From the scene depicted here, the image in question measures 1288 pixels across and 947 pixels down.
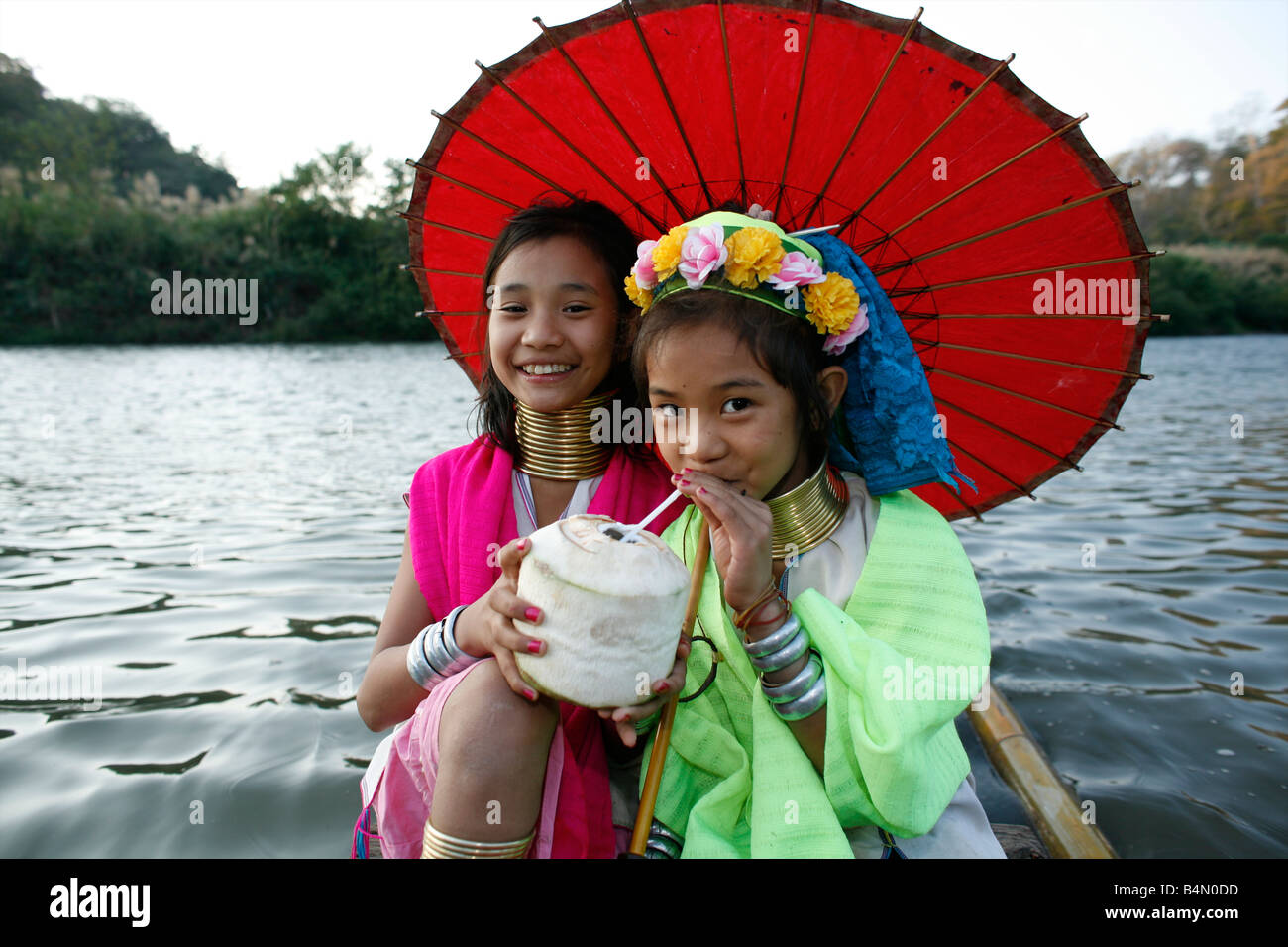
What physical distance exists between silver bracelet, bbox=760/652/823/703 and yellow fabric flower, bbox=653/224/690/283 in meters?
0.88

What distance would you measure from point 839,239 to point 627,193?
604mm

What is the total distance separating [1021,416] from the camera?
7.48ft

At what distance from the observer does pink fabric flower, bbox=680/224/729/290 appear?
188 centimetres

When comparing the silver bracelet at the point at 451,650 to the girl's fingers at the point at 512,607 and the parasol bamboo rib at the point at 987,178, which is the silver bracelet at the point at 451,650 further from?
the parasol bamboo rib at the point at 987,178

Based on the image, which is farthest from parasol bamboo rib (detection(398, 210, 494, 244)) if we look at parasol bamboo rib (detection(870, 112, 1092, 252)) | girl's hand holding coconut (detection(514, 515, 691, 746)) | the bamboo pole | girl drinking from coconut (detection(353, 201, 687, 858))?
the bamboo pole

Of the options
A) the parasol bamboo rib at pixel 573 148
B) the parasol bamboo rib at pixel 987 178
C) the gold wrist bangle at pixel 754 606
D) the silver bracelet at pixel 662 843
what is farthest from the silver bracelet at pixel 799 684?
the parasol bamboo rib at pixel 573 148

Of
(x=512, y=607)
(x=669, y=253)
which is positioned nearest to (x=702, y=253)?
(x=669, y=253)

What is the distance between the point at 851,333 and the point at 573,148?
2.84 feet

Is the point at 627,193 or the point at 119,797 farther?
the point at 119,797

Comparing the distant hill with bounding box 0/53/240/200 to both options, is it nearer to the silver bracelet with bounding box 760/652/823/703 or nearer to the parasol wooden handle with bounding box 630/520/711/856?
the parasol wooden handle with bounding box 630/520/711/856

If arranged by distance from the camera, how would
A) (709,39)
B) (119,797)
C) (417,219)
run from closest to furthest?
(709,39)
(417,219)
(119,797)

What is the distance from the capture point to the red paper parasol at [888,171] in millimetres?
1812

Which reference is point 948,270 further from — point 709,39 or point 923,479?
point 709,39

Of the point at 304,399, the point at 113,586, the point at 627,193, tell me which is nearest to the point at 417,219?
the point at 627,193
